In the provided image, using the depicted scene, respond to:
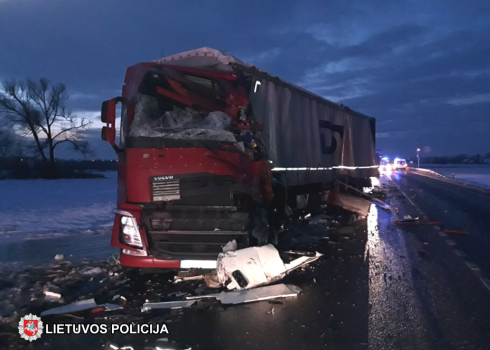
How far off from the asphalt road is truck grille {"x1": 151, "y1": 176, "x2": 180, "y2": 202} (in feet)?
4.27

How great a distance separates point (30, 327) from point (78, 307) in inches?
27.5

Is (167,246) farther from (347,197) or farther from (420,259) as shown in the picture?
(347,197)

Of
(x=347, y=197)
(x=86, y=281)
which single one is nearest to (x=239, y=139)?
(x=86, y=281)

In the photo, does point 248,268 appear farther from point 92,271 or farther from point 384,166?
point 384,166

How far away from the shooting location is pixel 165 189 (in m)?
6.18

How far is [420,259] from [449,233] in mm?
3403

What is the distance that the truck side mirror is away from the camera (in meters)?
6.61

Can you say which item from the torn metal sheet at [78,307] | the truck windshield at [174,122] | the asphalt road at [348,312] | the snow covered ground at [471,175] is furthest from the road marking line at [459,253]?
the snow covered ground at [471,175]

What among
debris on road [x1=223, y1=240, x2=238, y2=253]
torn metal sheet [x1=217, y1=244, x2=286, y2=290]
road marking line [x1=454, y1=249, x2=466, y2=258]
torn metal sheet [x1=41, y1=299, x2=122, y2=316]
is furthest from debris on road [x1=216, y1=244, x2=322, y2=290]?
road marking line [x1=454, y1=249, x2=466, y2=258]

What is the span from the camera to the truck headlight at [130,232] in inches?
241

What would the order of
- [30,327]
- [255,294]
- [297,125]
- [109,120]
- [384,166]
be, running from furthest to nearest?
[384,166] → [297,125] → [109,120] → [255,294] → [30,327]

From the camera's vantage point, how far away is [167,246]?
20.2 ft

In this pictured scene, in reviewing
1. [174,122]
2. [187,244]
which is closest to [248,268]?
[187,244]

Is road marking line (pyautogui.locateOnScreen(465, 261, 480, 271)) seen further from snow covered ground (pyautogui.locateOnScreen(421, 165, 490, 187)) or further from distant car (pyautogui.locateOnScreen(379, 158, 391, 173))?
distant car (pyautogui.locateOnScreen(379, 158, 391, 173))
